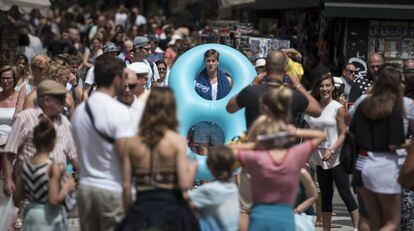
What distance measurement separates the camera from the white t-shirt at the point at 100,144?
26.5ft

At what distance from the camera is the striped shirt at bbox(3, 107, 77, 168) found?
889 cm

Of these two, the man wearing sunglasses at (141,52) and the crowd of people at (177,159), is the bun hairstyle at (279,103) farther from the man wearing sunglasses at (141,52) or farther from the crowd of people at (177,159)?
the man wearing sunglasses at (141,52)

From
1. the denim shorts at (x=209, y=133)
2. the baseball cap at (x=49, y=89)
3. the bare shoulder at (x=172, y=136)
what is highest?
the baseball cap at (x=49, y=89)

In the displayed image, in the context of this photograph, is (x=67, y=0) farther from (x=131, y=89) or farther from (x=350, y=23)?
(x=131, y=89)

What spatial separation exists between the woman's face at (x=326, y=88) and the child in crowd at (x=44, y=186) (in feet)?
13.2

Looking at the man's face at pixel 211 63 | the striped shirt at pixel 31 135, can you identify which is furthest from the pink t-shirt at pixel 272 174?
the man's face at pixel 211 63

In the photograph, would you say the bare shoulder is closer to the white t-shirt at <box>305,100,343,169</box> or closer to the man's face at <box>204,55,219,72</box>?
the white t-shirt at <box>305,100,343,169</box>

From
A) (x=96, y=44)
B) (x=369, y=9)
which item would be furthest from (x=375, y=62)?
(x=96, y=44)

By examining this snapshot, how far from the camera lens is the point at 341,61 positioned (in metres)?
18.3

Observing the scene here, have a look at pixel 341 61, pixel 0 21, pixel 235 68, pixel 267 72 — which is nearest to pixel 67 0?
pixel 0 21

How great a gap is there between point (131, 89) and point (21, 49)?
1390cm

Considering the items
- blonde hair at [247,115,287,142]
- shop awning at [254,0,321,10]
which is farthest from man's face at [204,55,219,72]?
shop awning at [254,0,321,10]

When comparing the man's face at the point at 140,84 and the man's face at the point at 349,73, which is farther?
the man's face at the point at 349,73

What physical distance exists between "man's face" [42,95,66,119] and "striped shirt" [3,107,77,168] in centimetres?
6
